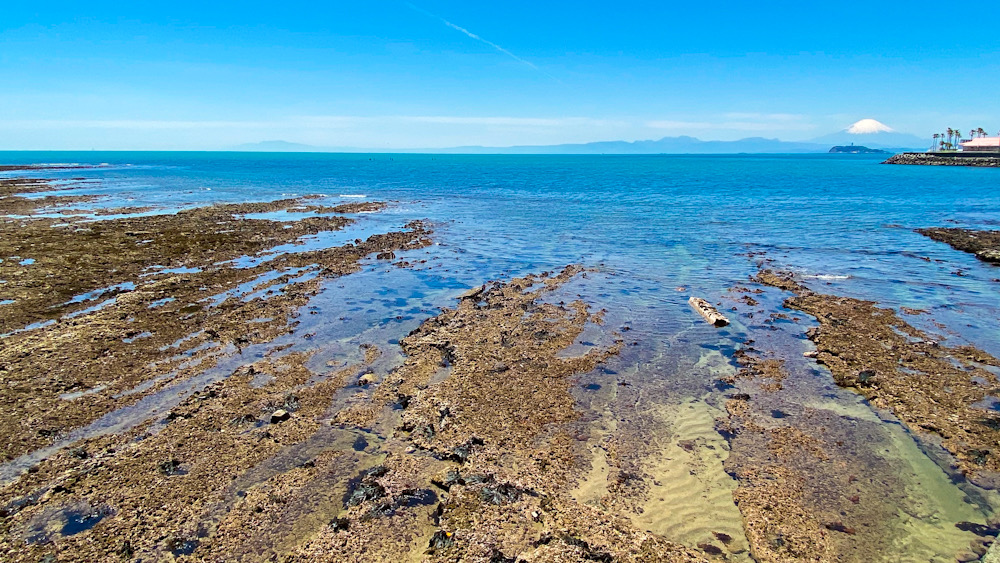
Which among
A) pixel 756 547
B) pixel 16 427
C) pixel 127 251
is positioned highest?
pixel 127 251

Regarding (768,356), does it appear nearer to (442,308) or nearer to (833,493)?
(833,493)

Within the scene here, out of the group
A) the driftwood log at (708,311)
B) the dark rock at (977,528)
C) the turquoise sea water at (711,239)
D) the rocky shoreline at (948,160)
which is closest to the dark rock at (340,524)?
the dark rock at (977,528)

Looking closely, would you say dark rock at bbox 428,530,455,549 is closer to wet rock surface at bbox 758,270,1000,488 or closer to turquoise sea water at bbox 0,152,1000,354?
wet rock surface at bbox 758,270,1000,488

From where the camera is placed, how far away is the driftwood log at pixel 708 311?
1973cm

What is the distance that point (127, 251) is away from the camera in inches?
1181

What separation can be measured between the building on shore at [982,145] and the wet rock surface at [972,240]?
579ft

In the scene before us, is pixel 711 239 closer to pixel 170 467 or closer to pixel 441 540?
pixel 441 540

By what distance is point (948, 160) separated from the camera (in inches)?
6181

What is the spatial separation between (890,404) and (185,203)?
66.5m

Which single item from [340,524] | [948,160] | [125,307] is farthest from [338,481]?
[948,160]

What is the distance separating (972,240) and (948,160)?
6553 inches

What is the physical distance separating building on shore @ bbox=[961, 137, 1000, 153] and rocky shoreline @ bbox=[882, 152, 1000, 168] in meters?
12.9

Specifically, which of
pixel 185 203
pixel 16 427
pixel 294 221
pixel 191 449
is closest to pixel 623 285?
pixel 191 449

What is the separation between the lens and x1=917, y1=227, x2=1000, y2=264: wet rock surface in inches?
1183
